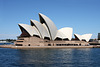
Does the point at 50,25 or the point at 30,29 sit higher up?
the point at 50,25

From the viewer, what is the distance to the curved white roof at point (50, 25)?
283 ft

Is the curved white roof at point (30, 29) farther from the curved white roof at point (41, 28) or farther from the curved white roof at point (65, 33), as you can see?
the curved white roof at point (65, 33)

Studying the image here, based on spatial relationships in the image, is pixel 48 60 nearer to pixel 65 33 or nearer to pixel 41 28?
pixel 41 28

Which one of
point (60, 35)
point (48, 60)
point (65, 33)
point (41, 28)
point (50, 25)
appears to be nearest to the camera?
point (48, 60)

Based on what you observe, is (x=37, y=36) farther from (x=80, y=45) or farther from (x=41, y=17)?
(x=80, y=45)

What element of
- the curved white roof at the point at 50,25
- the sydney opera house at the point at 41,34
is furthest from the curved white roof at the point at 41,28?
the curved white roof at the point at 50,25

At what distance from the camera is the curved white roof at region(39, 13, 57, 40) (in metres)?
86.4

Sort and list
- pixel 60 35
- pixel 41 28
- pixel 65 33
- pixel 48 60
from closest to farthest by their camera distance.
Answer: pixel 48 60 < pixel 41 28 < pixel 60 35 < pixel 65 33

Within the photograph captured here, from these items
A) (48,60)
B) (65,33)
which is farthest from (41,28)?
(48,60)

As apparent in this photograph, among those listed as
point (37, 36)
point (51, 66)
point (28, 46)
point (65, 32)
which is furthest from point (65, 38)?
point (51, 66)

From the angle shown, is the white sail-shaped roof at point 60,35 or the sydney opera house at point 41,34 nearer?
the sydney opera house at point 41,34

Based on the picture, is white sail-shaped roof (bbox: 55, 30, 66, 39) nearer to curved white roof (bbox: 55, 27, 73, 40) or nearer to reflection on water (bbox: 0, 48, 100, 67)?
curved white roof (bbox: 55, 27, 73, 40)

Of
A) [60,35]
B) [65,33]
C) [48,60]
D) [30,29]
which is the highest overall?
[30,29]

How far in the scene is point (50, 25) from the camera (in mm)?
88438
